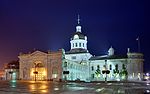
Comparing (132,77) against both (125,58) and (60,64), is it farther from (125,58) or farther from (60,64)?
(60,64)

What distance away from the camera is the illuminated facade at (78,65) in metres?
97.9

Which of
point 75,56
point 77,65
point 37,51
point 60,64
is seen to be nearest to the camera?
point 60,64

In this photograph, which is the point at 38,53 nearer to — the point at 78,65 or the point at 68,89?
the point at 78,65

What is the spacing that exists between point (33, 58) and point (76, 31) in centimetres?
2992

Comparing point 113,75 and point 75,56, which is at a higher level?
point 75,56

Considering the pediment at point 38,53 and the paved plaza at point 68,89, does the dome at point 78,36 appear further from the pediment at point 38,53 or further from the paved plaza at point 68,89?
the paved plaza at point 68,89

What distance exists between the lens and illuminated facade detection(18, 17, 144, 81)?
9794 cm

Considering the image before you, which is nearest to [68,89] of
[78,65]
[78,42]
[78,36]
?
[78,65]

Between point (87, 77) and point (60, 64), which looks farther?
point (87, 77)

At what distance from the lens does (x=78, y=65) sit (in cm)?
11050

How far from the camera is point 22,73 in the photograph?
105250 mm

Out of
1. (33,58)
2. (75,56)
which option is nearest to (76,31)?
(75,56)

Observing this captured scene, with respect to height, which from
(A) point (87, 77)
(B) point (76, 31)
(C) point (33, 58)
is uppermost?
(B) point (76, 31)

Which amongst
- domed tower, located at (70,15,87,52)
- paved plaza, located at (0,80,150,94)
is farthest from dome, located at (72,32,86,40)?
paved plaza, located at (0,80,150,94)
